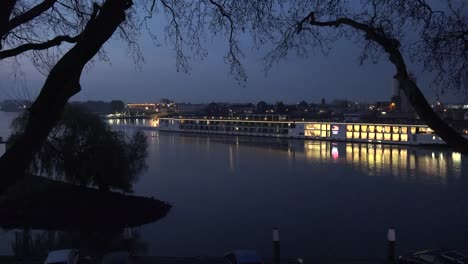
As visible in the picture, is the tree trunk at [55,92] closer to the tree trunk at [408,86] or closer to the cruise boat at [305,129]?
the tree trunk at [408,86]

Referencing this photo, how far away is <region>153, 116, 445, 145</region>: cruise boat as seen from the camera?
32.2 metres

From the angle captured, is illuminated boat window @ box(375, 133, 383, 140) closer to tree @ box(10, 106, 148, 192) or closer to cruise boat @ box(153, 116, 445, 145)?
cruise boat @ box(153, 116, 445, 145)

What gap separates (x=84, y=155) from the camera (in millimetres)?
12195

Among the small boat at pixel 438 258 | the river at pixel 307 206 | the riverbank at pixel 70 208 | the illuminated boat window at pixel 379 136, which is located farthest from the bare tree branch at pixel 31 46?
the illuminated boat window at pixel 379 136

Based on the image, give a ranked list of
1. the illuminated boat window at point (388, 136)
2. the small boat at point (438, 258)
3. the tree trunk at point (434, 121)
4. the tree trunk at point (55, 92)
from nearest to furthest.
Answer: the tree trunk at point (55, 92), the tree trunk at point (434, 121), the small boat at point (438, 258), the illuminated boat window at point (388, 136)

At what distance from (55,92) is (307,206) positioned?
1131 centimetres

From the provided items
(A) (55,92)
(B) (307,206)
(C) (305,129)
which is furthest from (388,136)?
(A) (55,92)

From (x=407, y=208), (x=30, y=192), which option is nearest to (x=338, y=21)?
(x=407, y=208)

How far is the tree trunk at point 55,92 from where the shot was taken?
3.77 ft

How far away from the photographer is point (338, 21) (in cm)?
166

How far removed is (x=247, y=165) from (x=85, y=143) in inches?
386

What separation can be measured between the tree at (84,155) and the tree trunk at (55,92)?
11.2 meters

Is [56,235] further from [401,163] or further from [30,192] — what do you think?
[401,163]

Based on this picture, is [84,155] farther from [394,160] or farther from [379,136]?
[379,136]
